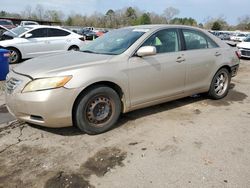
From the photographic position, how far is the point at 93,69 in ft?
12.1

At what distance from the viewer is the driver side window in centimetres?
443

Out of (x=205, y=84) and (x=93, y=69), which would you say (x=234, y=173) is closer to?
(x=93, y=69)

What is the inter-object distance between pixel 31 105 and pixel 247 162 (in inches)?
110

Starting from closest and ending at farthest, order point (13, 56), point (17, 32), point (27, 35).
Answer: point (13, 56)
point (27, 35)
point (17, 32)

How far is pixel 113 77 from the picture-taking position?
3.87 metres

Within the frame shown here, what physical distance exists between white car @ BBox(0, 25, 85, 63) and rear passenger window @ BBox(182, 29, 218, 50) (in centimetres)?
605

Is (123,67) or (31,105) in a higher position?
(123,67)

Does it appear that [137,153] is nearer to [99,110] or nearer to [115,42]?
[99,110]

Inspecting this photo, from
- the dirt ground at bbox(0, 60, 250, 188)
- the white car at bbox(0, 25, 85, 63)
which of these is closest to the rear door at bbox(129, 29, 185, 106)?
the dirt ground at bbox(0, 60, 250, 188)

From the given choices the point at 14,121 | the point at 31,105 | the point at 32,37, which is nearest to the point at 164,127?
the point at 31,105

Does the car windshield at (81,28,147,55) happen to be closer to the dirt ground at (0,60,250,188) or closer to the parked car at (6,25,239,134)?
the parked car at (6,25,239,134)

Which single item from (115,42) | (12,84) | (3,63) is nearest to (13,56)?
(3,63)

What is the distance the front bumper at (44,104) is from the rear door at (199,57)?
→ 7.61 feet

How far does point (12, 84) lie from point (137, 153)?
1.96 m
